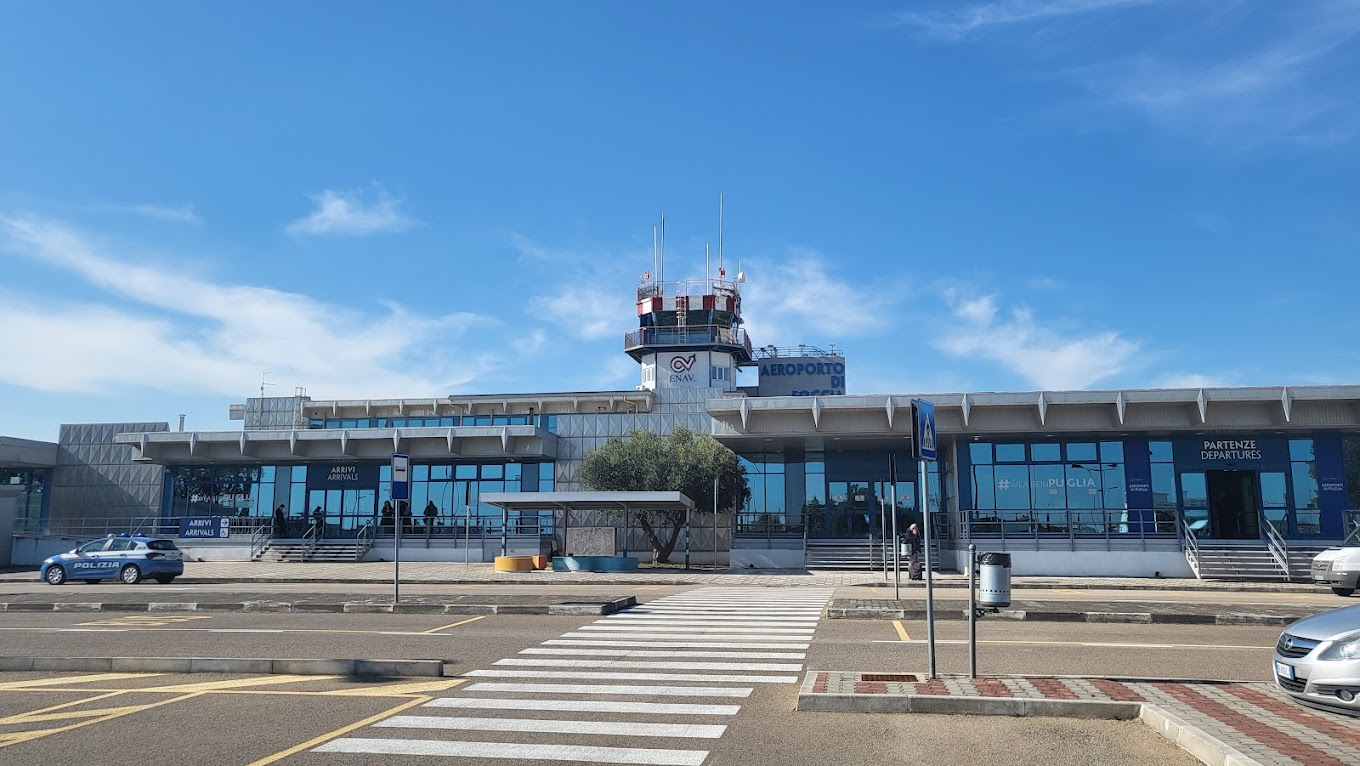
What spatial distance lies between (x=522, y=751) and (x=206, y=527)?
44885 mm

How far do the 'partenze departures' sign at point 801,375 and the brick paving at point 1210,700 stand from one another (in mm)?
56863

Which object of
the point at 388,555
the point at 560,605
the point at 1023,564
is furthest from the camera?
the point at 388,555

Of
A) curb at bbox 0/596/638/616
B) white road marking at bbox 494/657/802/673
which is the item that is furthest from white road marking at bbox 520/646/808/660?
curb at bbox 0/596/638/616

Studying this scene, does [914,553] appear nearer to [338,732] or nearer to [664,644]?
[664,644]

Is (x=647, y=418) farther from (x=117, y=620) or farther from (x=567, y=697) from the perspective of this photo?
(x=567, y=697)

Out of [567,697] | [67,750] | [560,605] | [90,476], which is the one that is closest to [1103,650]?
[567,697]

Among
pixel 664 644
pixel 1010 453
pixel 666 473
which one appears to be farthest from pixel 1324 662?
pixel 666 473

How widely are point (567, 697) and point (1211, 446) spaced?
3271 cm

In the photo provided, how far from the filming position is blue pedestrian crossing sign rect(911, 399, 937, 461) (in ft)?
33.7

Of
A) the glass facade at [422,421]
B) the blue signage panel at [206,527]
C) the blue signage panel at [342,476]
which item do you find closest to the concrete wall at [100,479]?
the blue signage panel at [206,527]

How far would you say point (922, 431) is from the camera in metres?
10.4

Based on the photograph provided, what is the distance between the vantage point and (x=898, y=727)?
7965 millimetres

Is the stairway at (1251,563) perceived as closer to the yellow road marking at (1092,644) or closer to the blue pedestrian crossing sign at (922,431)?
the yellow road marking at (1092,644)

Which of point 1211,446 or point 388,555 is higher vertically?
point 1211,446
